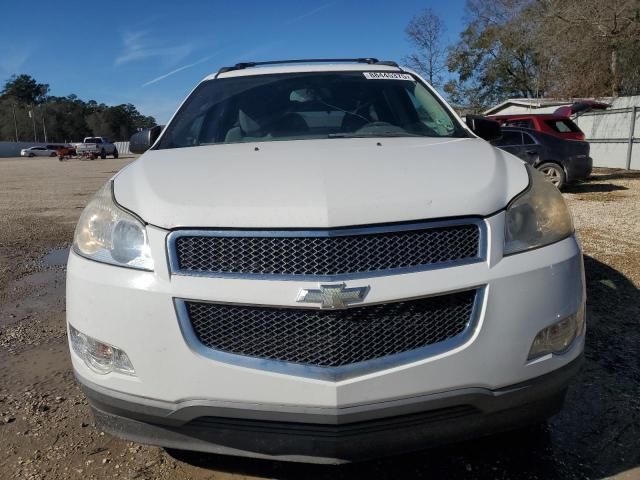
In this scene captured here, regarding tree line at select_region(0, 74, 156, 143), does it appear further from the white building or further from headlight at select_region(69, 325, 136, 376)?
headlight at select_region(69, 325, 136, 376)

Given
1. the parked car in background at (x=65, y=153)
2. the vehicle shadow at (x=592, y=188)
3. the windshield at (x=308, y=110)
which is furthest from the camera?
the parked car in background at (x=65, y=153)

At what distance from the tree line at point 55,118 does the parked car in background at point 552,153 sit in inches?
3626

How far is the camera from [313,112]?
10.4 ft

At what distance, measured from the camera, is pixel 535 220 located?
6.41ft

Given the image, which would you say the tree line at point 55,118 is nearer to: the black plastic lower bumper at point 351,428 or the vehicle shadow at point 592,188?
the vehicle shadow at point 592,188

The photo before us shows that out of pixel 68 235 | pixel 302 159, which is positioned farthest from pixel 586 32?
pixel 302 159

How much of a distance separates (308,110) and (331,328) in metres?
1.83

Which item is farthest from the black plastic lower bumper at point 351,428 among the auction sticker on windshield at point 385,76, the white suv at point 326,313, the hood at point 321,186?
the auction sticker on windshield at point 385,76

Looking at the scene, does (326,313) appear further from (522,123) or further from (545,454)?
(522,123)

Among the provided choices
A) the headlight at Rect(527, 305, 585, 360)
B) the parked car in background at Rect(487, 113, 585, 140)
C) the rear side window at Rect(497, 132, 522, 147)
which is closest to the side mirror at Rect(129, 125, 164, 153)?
the headlight at Rect(527, 305, 585, 360)

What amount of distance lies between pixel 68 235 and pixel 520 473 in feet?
23.2

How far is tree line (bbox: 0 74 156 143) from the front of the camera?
99938 millimetres

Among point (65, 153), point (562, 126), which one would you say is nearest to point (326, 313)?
point (562, 126)

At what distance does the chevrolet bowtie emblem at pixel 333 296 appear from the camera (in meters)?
1.65
